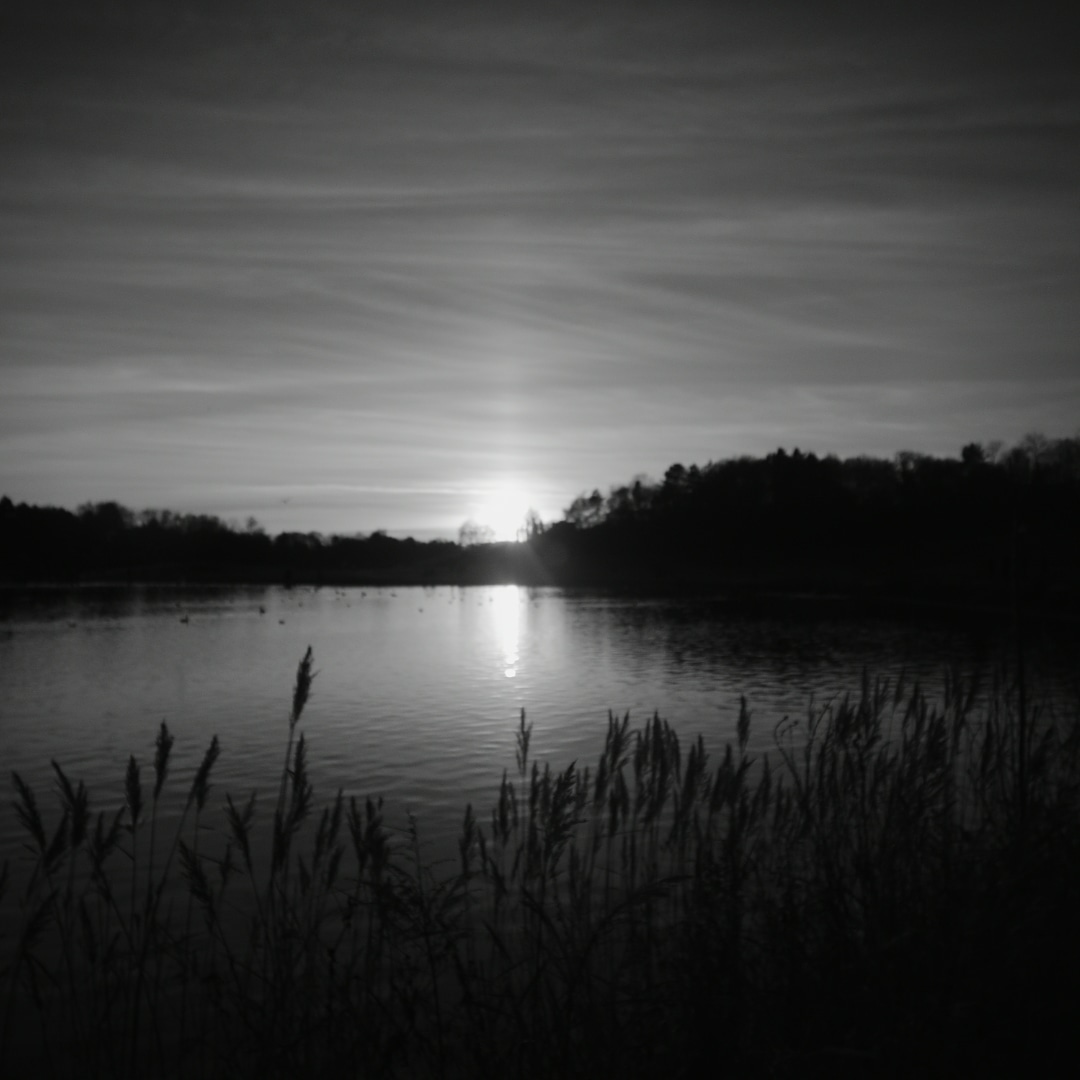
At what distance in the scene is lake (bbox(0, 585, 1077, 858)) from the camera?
68.2 ft

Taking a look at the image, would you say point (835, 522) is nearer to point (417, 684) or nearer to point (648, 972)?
point (417, 684)

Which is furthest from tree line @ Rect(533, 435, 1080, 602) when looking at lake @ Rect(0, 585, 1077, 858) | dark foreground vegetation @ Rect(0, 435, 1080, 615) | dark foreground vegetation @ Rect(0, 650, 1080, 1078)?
dark foreground vegetation @ Rect(0, 650, 1080, 1078)

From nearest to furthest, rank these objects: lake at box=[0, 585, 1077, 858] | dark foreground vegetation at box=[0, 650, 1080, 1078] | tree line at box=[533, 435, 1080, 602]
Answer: dark foreground vegetation at box=[0, 650, 1080, 1078]
lake at box=[0, 585, 1077, 858]
tree line at box=[533, 435, 1080, 602]

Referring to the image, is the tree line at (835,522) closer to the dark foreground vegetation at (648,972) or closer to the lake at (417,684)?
the lake at (417,684)

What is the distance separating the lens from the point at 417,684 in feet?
120

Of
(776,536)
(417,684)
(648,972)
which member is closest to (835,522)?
(776,536)

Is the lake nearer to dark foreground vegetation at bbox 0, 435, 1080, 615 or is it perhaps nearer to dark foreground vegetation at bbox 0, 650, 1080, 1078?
dark foreground vegetation at bbox 0, 650, 1080, 1078

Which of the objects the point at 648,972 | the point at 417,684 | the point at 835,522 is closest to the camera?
the point at 648,972

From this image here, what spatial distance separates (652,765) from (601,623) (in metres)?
59.7

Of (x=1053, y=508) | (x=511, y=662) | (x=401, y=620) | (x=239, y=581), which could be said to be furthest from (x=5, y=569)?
(x=1053, y=508)

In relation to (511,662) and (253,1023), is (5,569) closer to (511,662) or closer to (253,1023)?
(511,662)

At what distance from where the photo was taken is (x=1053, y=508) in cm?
11869

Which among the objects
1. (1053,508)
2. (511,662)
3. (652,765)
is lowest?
(511,662)

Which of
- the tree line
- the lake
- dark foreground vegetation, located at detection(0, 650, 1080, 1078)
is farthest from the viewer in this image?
the tree line
